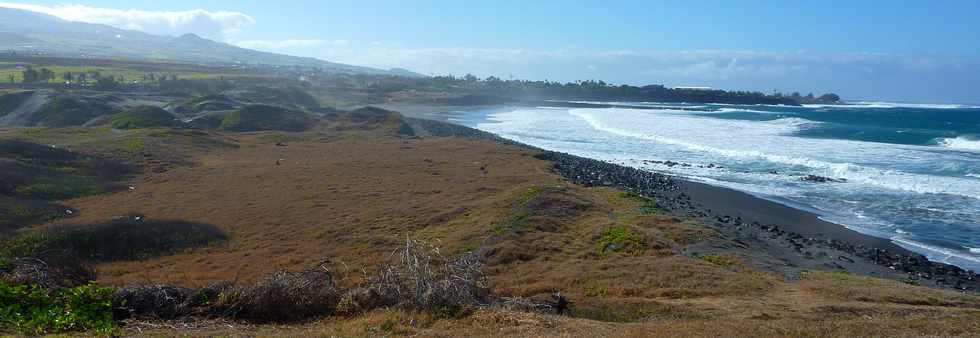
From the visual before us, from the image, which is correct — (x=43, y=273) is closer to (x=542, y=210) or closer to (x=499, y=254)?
(x=499, y=254)

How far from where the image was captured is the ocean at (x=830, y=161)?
680 inches

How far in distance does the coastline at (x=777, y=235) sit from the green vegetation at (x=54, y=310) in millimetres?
9649

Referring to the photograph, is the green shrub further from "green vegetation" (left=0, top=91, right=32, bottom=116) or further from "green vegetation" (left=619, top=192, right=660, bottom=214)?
"green vegetation" (left=0, top=91, right=32, bottom=116)

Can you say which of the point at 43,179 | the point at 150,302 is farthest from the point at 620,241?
the point at 43,179

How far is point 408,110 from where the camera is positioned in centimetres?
6544

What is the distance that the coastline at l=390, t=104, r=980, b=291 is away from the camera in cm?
1252

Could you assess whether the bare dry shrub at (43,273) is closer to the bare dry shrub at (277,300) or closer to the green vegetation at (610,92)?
the bare dry shrub at (277,300)

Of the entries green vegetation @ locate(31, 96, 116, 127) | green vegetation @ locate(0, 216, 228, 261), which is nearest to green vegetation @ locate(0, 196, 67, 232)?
green vegetation @ locate(0, 216, 228, 261)

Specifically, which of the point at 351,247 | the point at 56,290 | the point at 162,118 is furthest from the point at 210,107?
the point at 56,290

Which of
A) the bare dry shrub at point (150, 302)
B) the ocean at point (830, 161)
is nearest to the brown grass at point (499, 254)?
the bare dry shrub at point (150, 302)

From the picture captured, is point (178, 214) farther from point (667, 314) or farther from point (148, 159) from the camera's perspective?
point (667, 314)

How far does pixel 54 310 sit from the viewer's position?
6.59 metres

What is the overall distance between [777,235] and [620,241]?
4.80 meters

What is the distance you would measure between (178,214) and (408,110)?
50.5 metres
